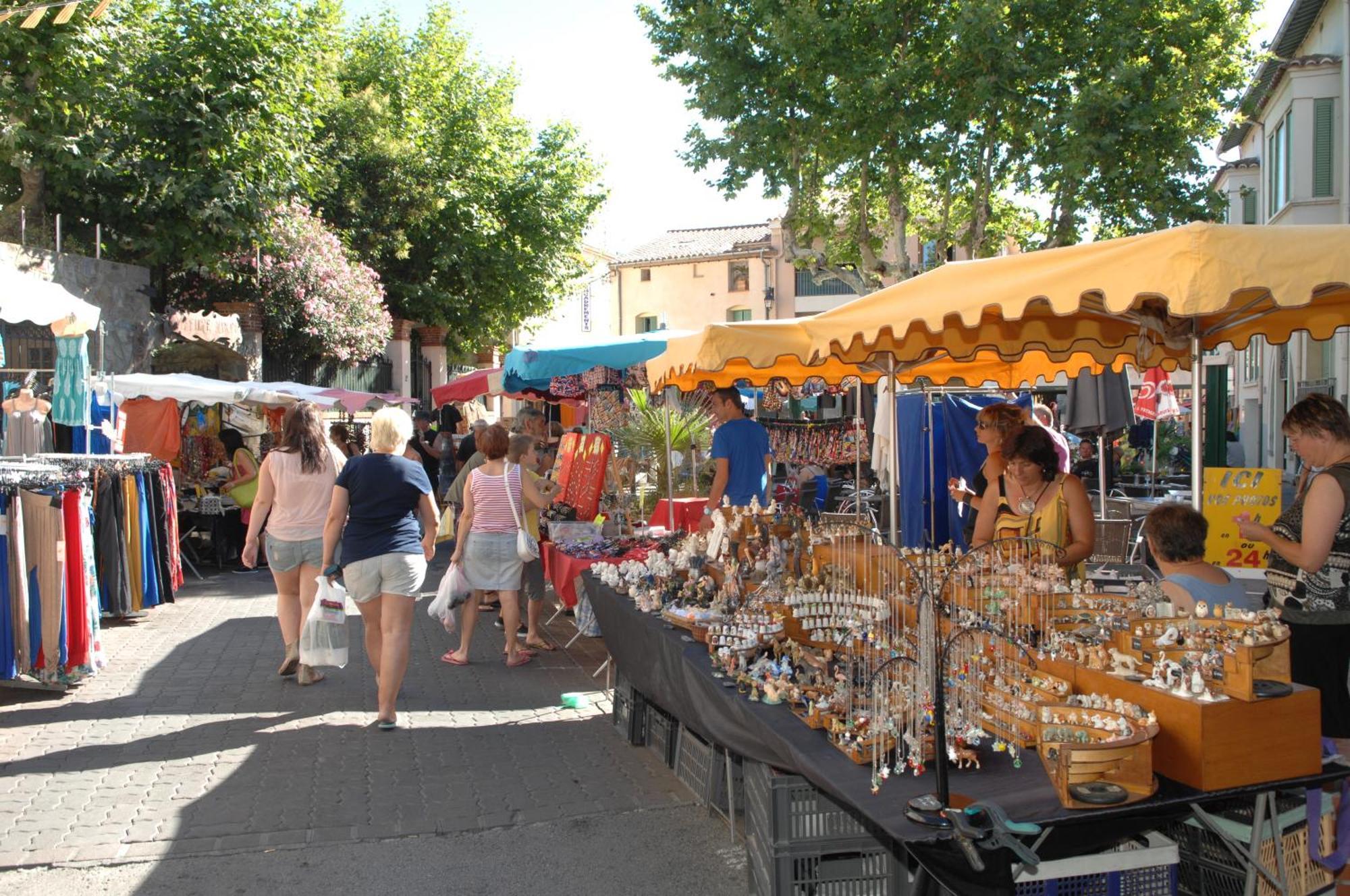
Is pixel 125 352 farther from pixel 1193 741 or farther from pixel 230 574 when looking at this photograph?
pixel 1193 741

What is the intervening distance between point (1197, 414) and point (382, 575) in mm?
4112

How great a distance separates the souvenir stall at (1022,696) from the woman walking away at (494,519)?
2.51m

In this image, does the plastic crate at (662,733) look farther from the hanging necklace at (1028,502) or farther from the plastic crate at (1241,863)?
the plastic crate at (1241,863)

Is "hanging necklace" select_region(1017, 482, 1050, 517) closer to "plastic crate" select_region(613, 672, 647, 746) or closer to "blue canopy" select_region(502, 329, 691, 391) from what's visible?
"plastic crate" select_region(613, 672, 647, 746)

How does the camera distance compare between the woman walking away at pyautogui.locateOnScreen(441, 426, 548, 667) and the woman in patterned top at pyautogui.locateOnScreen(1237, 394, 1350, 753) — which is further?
the woman walking away at pyautogui.locateOnScreen(441, 426, 548, 667)

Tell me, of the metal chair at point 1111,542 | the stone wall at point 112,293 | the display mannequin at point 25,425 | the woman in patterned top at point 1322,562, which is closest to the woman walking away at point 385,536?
the woman in patterned top at point 1322,562

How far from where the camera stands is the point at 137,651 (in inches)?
306

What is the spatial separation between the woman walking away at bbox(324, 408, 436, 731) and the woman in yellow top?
305cm

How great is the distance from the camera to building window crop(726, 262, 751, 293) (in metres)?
42.3

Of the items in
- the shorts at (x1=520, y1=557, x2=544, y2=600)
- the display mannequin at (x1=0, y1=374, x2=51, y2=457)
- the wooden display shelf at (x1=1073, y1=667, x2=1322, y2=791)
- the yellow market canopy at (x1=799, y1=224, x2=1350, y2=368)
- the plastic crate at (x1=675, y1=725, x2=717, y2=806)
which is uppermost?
the yellow market canopy at (x1=799, y1=224, x2=1350, y2=368)

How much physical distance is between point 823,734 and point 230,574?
33.1 ft

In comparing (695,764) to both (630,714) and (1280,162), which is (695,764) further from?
(1280,162)

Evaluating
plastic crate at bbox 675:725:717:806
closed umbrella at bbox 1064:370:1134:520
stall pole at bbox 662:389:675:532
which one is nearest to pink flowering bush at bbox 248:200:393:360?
stall pole at bbox 662:389:675:532

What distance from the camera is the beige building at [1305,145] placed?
58.6ft
